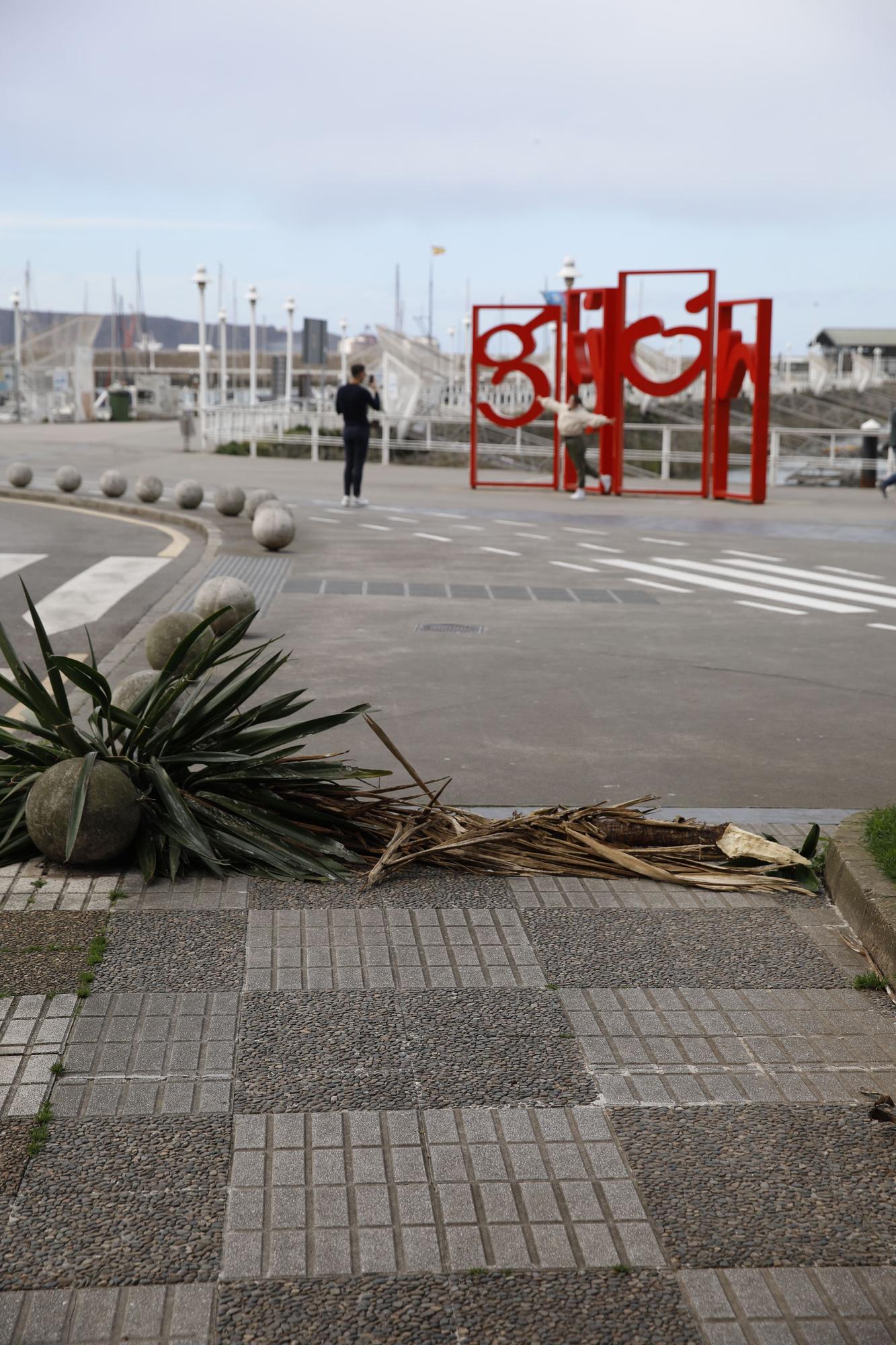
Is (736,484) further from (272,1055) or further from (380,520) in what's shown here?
(272,1055)

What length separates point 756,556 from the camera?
17297mm

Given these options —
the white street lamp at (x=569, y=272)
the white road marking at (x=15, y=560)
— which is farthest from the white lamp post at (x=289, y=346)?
the white road marking at (x=15, y=560)

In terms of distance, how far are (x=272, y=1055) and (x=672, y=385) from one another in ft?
75.8

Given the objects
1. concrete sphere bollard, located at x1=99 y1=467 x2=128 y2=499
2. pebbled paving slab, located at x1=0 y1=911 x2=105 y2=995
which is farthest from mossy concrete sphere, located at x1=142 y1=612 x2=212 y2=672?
concrete sphere bollard, located at x1=99 y1=467 x2=128 y2=499

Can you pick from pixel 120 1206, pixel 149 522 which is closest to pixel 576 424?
pixel 149 522

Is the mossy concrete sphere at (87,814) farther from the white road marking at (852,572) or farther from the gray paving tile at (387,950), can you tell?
the white road marking at (852,572)

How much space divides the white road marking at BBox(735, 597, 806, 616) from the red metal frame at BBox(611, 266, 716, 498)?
39.8ft

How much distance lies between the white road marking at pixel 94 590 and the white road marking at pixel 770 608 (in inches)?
218

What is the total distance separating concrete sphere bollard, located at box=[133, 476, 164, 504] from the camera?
2300 cm

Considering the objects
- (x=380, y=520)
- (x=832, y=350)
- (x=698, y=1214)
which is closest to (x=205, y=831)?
(x=698, y=1214)

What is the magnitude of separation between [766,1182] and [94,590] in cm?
1147

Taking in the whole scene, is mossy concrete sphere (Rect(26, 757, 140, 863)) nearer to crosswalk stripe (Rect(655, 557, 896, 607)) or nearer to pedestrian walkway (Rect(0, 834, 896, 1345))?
pedestrian walkway (Rect(0, 834, 896, 1345))

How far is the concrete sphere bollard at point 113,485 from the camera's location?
936 inches

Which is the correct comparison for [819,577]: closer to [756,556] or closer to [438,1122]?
[756,556]
